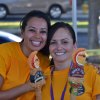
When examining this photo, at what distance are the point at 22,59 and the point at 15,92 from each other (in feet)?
0.94

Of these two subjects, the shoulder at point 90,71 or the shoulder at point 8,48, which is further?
the shoulder at point 8,48

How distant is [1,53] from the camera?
3.17 metres

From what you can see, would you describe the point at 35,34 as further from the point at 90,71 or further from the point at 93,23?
the point at 93,23

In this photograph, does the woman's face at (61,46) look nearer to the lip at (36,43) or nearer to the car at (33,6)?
the lip at (36,43)

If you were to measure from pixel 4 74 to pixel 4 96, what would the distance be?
0.53ft

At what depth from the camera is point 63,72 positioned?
120 inches

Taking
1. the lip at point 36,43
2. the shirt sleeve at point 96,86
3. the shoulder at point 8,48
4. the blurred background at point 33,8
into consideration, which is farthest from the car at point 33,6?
Answer: the shirt sleeve at point 96,86

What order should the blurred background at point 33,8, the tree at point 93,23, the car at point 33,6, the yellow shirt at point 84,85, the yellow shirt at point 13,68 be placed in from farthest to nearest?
the car at point 33,6 → the blurred background at point 33,8 → the tree at point 93,23 → the yellow shirt at point 13,68 → the yellow shirt at point 84,85

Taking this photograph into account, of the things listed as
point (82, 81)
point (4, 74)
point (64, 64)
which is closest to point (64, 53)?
point (64, 64)

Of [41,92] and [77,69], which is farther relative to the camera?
[41,92]

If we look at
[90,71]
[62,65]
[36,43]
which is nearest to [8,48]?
[36,43]

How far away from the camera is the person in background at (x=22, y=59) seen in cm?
311

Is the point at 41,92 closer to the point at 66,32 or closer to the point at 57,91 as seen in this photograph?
the point at 57,91

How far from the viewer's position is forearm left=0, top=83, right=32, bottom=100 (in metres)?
3.05
